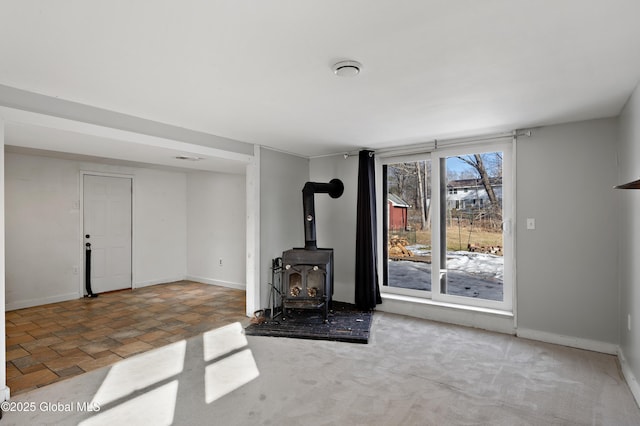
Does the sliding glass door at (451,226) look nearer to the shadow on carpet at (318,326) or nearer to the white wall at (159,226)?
the shadow on carpet at (318,326)

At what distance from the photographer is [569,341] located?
337 centimetres

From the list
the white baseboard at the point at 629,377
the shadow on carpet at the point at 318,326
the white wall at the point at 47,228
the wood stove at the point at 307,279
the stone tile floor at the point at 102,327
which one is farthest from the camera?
the white wall at the point at 47,228

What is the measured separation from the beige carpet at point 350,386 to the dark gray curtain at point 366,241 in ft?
3.35

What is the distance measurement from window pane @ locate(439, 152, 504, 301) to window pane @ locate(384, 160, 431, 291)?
0.22m

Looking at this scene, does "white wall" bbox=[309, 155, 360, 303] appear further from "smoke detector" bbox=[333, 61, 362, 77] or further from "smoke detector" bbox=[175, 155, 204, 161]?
"smoke detector" bbox=[333, 61, 362, 77]

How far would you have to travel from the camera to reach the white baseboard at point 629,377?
236 cm

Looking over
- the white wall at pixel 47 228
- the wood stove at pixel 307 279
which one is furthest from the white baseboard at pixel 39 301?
the wood stove at pixel 307 279

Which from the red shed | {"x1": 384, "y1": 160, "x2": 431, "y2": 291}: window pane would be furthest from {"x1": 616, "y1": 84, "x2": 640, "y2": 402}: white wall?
the red shed

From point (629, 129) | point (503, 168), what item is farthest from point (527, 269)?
point (629, 129)

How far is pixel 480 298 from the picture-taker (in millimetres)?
4051

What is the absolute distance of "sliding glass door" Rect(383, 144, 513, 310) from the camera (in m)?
3.94

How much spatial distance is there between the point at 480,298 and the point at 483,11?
3.36 meters

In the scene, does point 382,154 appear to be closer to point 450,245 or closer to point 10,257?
point 450,245

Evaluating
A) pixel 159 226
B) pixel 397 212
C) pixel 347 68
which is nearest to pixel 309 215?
pixel 397 212
